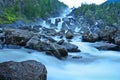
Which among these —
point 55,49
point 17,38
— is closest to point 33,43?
point 17,38

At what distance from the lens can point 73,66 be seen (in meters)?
19.0

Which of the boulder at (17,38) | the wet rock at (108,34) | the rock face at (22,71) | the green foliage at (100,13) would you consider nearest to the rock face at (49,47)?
the boulder at (17,38)

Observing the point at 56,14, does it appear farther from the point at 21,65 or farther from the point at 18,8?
the point at 21,65

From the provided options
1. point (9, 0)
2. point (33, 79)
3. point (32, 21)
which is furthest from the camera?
point (9, 0)

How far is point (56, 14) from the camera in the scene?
148375mm

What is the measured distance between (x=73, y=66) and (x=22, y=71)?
266 inches

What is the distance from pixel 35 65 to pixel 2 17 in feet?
220

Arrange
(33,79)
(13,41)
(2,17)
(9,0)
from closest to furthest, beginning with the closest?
(33,79)
(13,41)
(2,17)
(9,0)

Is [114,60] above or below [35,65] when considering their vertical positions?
below

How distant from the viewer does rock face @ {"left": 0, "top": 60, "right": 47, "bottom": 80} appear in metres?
12.5

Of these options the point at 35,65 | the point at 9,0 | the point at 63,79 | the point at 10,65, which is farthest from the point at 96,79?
the point at 9,0

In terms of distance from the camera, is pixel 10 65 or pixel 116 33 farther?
pixel 116 33

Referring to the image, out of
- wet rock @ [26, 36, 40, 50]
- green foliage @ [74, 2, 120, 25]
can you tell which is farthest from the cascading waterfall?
green foliage @ [74, 2, 120, 25]

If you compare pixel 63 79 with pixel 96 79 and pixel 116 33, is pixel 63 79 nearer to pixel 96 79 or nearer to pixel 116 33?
pixel 96 79
